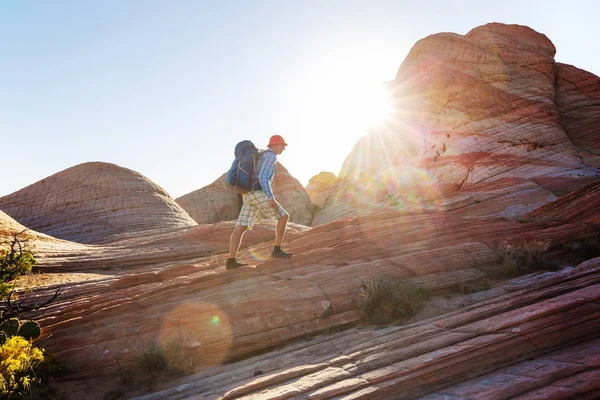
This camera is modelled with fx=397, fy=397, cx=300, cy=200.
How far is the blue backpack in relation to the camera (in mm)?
8234

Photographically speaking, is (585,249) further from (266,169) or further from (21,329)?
(21,329)

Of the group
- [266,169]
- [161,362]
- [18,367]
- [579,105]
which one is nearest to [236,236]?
[266,169]

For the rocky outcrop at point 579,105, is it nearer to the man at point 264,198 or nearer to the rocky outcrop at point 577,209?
the rocky outcrop at point 577,209

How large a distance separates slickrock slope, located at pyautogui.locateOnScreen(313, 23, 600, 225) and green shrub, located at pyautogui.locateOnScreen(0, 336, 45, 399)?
67.3ft

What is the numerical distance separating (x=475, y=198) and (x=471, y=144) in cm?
1012

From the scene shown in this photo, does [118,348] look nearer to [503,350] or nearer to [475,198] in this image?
[503,350]

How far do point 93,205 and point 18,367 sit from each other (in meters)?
20.4

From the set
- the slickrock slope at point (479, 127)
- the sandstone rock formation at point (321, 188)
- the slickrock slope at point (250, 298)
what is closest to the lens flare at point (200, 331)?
the slickrock slope at point (250, 298)

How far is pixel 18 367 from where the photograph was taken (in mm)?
5809

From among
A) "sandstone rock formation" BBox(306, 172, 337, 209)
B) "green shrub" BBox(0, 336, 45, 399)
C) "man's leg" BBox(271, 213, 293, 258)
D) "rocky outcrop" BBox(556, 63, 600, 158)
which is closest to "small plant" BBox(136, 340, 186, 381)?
"green shrub" BBox(0, 336, 45, 399)

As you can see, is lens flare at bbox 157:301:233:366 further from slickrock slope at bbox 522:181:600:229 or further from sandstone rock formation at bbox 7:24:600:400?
slickrock slope at bbox 522:181:600:229

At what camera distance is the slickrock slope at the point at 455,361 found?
4316mm

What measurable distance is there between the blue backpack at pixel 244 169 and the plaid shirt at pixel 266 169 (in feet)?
0.46

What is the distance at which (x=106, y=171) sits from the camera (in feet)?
89.1
